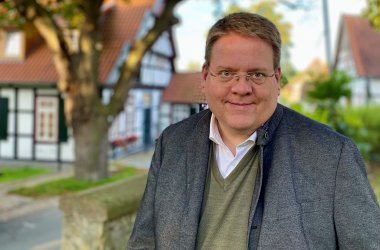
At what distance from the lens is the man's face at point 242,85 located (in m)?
1.78

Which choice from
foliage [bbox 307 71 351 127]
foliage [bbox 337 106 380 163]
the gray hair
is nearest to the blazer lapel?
the gray hair

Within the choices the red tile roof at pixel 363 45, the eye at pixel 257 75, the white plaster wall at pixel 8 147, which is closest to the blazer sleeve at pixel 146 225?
the eye at pixel 257 75

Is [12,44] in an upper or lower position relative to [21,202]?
upper

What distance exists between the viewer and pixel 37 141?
18766mm

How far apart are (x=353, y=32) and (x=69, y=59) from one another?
83.0ft

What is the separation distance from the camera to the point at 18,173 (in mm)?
15633

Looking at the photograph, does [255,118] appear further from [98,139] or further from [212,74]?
[98,139]

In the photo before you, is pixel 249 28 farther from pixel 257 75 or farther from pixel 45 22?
pixel 45 22

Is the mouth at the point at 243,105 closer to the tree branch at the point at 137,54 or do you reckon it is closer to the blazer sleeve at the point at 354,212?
the blazer sleeve at the point at 354,212

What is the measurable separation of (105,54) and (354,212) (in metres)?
17.5

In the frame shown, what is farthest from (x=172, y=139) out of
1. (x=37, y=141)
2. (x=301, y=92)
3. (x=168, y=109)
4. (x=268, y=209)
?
(x=301, y=92)

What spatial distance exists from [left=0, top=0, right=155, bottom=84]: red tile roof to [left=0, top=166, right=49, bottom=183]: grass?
11.2ft

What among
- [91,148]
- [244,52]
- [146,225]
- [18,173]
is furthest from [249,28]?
[18,173]

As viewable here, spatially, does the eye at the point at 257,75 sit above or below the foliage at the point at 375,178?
above
